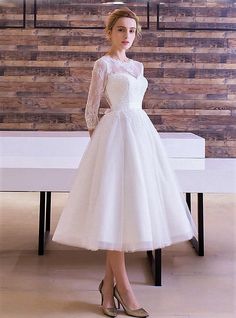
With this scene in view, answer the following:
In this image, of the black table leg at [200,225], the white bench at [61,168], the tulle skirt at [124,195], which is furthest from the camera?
the black table leg at [200,225]

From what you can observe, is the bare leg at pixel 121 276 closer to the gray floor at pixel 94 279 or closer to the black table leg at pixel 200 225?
the gray floor at pixel 94 279

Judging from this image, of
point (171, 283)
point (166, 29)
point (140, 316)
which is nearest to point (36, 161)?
point (171, 283)

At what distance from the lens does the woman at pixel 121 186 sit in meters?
1.68

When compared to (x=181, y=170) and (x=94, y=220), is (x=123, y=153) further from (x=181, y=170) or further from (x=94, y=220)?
(x=181, y=170)

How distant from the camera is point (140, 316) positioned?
1779 millimetres

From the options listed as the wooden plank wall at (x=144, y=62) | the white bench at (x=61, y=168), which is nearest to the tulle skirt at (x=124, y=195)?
the white bench at (x=61, y=168)

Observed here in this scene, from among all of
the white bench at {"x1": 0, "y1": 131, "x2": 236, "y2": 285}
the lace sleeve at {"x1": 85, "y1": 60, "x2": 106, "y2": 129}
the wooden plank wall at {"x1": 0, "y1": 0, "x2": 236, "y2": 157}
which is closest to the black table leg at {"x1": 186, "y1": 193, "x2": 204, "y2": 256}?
the white bench at {"x1": 0, "y1": 131, "x2": 236, "y2": 285}

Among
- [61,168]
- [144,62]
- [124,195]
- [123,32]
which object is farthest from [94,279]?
[144,62]

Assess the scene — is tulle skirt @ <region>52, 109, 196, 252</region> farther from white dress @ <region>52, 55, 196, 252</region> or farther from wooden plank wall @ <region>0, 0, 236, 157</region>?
wooden plank wall @ <region>0, 0, 236, 157</region>

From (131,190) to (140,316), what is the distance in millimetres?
506

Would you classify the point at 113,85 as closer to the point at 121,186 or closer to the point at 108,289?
the point at 121,186

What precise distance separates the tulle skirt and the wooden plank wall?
357cm

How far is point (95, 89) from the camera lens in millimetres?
1797

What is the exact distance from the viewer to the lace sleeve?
1.79m
